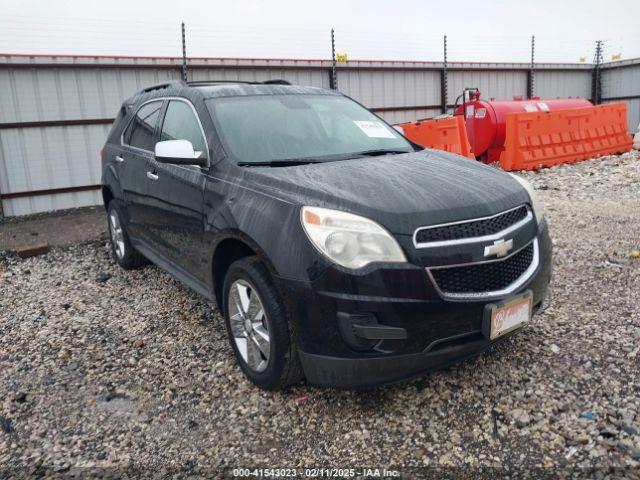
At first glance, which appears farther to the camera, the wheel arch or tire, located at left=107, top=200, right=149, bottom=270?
tire, located at left=107, top=200, right=149, bottom=270

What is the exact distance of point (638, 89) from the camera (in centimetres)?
1945

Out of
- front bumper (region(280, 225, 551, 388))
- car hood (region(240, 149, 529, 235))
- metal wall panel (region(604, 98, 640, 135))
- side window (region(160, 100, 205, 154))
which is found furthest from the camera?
metal wall panel (region(604, 98, 640, 135))

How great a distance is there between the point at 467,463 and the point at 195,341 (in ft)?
6.94

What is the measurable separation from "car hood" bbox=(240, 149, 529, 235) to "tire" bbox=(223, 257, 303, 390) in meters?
0.47

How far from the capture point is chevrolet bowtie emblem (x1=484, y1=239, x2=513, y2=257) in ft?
8.58

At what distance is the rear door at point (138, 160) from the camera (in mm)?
4418

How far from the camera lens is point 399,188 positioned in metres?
2.79

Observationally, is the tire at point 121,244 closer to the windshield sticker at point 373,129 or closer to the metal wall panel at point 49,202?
the windshield sticker at point 373,129

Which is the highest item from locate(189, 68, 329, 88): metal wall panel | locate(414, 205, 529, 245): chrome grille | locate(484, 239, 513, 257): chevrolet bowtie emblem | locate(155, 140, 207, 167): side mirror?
locate(189, 68, 329, 88): metal wall panel

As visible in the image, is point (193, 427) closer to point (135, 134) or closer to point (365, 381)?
point (365, 381)

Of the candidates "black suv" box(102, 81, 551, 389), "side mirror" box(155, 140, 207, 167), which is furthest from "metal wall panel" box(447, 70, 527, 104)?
"side mirror" box(155, 140, 207, 167)

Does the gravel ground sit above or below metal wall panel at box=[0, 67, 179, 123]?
below

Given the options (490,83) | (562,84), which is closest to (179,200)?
(490,83)

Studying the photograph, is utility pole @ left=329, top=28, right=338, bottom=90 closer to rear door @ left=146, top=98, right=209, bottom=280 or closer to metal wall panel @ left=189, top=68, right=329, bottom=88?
metal wall panel @ left=189, top=68, right=329, bottom=88
